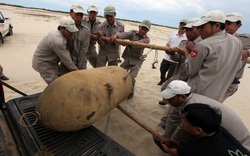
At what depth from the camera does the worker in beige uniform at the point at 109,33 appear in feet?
14.0

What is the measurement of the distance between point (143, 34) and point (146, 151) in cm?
253

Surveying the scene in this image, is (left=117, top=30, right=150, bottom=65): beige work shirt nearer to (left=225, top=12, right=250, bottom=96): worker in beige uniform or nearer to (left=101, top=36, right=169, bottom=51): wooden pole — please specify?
(left=101, top=36, right=169, bottom=51): wooden pole

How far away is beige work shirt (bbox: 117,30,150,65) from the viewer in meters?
4.31

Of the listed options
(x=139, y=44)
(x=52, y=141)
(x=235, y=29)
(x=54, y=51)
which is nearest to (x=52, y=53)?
(x=54, y=51)

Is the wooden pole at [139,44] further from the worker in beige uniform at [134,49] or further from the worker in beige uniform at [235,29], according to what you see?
the worker in beige uniform at [235,29]

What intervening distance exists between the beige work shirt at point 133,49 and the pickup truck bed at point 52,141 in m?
2.47

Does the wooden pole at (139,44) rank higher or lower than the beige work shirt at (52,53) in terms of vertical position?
higher

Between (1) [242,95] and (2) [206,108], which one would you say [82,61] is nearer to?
(2) [206,108]

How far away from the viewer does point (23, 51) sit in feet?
27.1

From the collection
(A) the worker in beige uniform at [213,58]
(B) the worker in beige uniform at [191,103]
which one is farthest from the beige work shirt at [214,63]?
(B) the worker in beige uniform at [191,103]

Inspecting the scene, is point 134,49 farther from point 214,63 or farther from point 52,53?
point 214,63

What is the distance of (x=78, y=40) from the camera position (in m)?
3.90

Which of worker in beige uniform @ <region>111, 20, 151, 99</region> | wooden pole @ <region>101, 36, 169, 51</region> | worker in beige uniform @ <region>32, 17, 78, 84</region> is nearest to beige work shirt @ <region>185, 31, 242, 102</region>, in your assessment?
wooden pole @ <region>101, 36, 169, 51</region>

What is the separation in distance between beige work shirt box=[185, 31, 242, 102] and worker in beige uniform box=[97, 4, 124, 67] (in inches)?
89.0
